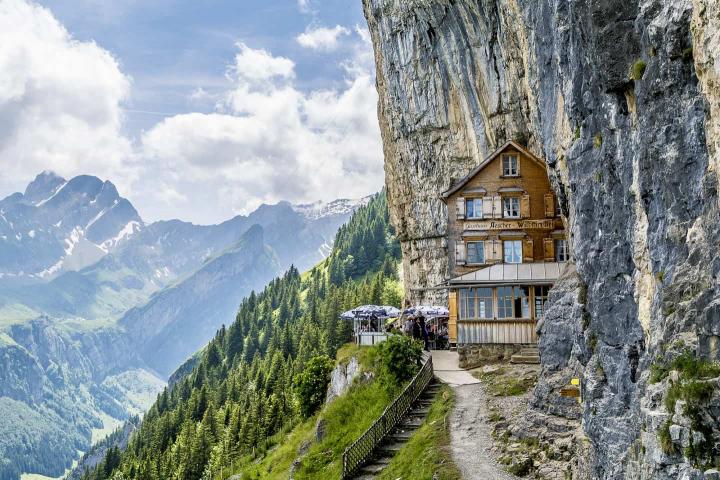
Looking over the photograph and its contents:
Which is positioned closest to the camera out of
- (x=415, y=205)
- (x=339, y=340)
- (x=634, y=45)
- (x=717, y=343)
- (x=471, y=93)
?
(x=717, y=343)

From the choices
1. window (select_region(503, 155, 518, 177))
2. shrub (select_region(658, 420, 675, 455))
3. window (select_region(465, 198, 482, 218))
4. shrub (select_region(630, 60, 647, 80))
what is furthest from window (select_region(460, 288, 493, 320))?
shrub (select_region(658, 420, 675, 455))

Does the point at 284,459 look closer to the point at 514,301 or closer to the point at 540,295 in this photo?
the point at 514,301

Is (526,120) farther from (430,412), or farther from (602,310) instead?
(602,310)

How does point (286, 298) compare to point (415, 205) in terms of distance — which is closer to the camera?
point (415, 205)

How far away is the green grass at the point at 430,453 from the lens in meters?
21.5

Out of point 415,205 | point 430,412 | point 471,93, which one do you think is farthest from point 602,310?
point 415,205

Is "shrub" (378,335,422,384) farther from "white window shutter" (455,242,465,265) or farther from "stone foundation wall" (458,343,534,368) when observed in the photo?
"white window shutter" (455,242,465,265)

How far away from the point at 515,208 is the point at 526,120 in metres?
12.4

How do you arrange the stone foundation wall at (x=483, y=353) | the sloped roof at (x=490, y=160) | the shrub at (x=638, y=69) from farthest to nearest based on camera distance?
the sloped roof at (x=490, y=160) → the stone foundation wall at (x=483, y=353) → the shrub at (x=638, y=69)

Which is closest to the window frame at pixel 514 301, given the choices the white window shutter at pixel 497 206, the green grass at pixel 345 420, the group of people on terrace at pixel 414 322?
the green grass at pixel 345 420

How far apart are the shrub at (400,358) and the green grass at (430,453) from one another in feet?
12.6

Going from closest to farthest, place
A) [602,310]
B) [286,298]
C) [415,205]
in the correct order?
[602,310]
[415,205]
[286,298]

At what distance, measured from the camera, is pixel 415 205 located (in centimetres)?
7225

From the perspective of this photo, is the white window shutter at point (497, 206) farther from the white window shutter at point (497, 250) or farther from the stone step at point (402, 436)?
the stone step at point (402, 436)
